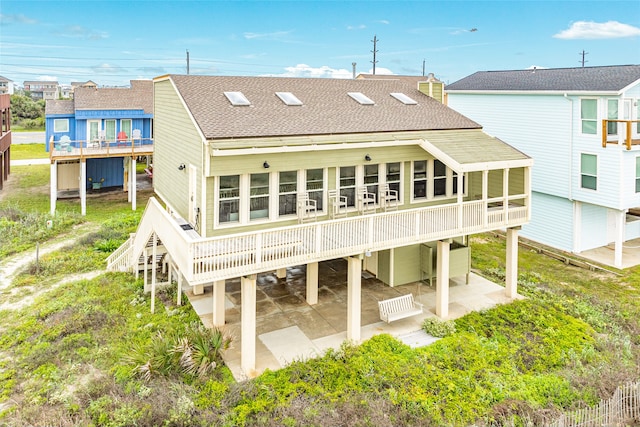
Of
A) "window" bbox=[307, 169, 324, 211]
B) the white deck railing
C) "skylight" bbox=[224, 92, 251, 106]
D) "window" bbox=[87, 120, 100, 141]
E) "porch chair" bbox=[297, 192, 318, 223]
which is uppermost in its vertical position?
"window" bbox=[87, 120, 100, 141]

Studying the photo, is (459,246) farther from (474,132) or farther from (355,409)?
(355,409)

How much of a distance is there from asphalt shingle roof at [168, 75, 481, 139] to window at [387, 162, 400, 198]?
1152 mm

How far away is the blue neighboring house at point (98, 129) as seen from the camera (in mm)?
27547

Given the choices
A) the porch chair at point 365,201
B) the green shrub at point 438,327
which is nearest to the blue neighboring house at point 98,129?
the porch chair at point 365,201

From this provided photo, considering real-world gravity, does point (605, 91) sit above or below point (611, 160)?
above

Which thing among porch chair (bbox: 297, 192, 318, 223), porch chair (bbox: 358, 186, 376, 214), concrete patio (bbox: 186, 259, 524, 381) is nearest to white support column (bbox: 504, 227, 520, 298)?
concrete patio (bbox: 186, 259, 524, 381)

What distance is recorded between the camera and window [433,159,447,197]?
1600 centimetres

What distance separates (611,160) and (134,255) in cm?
1888

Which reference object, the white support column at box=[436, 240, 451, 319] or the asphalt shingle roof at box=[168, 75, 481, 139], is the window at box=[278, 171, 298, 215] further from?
the white support column at box=[436, 240, 451, 319]

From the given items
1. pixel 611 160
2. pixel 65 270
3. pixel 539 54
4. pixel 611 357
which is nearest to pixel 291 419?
pixel 611 357

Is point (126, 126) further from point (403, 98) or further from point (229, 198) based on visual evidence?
point (229, 198)

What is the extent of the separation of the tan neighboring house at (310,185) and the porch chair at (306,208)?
30 mm

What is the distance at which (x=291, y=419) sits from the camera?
29.3ft

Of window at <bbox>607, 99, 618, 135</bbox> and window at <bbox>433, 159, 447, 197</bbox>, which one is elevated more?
window at <bbox>607, 99, 618, 135</bbox>
